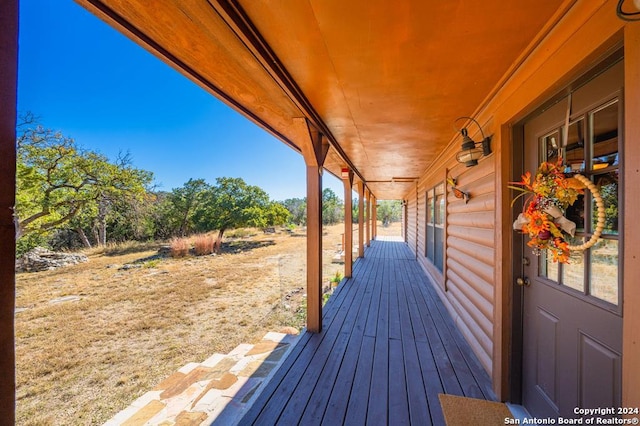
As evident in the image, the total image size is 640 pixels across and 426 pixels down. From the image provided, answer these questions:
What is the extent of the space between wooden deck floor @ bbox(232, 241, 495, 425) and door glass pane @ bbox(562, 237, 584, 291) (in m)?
1.11

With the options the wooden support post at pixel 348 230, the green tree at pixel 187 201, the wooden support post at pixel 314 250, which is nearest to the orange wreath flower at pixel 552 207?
the wooden support post at pixel 314 250

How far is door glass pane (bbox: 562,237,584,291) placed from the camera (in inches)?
45.4

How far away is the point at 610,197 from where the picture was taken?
0.99 m

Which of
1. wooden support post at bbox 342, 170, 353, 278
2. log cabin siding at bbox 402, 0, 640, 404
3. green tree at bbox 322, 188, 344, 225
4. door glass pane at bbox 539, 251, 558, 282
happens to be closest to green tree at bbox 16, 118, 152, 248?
wooden support post at bbox 342, 170, 353, 278

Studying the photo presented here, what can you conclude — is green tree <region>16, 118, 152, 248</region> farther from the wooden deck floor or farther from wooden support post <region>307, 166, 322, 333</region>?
the wooden deck floor

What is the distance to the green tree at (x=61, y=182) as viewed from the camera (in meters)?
6.87

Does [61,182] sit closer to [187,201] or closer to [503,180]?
[187,201]

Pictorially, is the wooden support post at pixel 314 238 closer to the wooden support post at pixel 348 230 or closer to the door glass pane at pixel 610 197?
the door glass pane at pixel 610 197

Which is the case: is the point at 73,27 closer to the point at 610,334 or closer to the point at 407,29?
the point at 407,29

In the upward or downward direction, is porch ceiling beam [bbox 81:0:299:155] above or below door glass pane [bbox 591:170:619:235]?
above

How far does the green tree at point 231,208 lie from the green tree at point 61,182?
403 centimetres

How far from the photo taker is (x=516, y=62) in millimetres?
1380

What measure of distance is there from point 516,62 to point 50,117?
1352 cm

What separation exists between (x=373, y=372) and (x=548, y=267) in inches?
59.6
